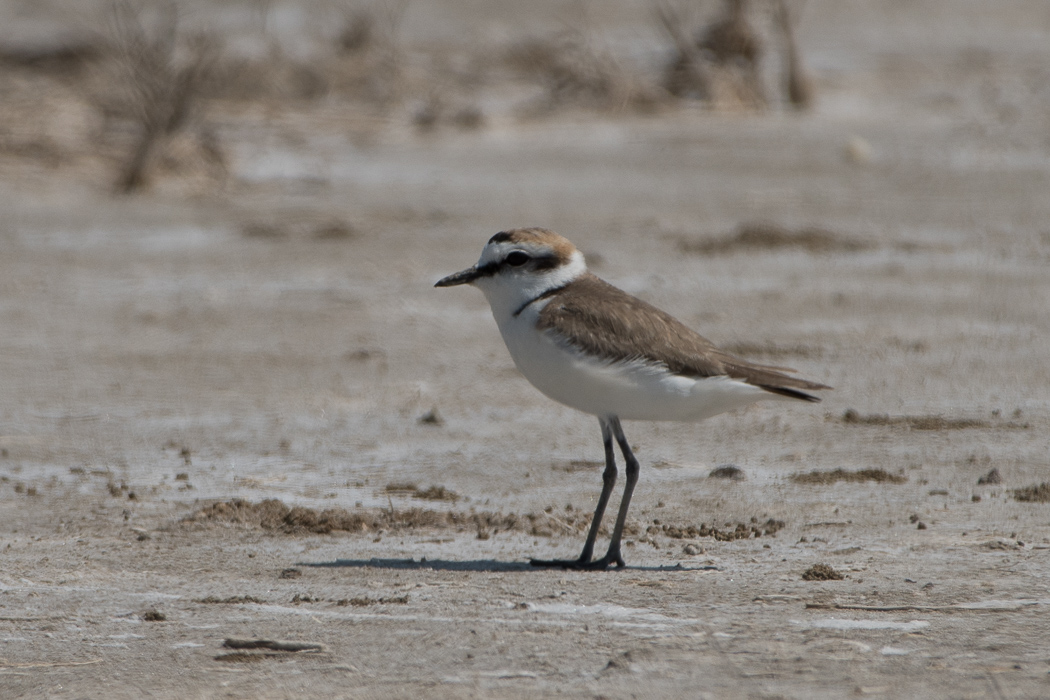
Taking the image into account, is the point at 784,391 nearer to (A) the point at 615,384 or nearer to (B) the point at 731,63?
(A) the point at 615,384

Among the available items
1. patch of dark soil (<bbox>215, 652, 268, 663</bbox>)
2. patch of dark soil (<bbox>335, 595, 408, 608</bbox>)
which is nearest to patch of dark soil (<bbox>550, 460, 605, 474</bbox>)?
patch of dark soil (<bbox>335, 595, 408, 608</bbox>)

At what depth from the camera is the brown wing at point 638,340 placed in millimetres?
4922

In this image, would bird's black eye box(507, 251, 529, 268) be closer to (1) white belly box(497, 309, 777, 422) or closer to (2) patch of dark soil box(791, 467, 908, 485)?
(1) white belly box(497, 309, 777, 422)

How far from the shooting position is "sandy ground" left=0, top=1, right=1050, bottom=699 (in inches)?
167

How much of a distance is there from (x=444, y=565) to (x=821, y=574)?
46.4 inches

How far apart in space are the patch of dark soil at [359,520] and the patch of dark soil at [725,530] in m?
0.31

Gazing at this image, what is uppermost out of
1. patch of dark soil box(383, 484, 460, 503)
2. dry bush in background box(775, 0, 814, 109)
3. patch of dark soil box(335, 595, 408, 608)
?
dry bush in background box(775, 0, 814, 109)

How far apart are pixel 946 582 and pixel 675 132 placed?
1203 cm

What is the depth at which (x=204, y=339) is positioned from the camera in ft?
29.3

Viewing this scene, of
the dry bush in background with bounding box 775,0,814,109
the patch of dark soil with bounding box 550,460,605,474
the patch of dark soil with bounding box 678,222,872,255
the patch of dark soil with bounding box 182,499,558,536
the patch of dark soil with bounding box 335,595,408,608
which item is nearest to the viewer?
the patch of dark soil with bounding box 335,595,408,608

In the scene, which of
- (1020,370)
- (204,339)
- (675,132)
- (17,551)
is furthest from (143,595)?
(675,132)

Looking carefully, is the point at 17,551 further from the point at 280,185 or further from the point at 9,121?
the point at 9,121

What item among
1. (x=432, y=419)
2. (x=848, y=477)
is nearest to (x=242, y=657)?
(x=848, y=477)

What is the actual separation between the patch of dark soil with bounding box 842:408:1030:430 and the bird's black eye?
2484 millimetres
